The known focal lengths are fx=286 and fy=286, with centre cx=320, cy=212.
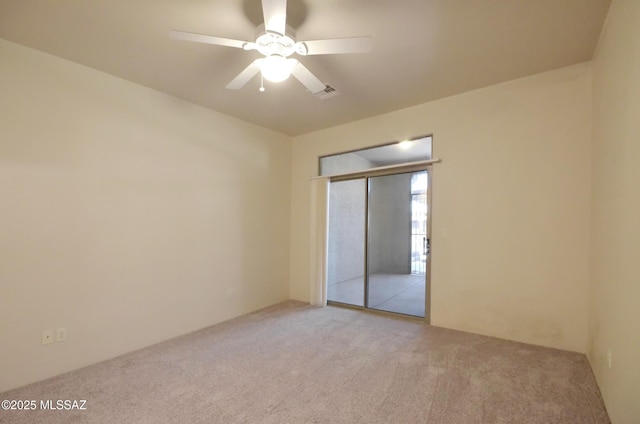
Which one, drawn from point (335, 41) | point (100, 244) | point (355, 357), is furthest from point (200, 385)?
point (335, 41)

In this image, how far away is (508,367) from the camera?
2.43 m

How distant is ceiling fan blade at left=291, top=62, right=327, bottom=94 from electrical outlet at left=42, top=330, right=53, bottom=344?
2.92m

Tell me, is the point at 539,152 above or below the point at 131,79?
below

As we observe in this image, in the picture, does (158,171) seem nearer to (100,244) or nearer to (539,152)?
(100,244)

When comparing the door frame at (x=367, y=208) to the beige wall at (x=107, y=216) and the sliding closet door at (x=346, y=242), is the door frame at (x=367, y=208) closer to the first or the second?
the sliding closet door at (x=346, y=242)

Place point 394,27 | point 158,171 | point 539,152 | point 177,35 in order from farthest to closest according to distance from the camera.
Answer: point 158,171 → point 539,152 → point 394,27 → point 177,35

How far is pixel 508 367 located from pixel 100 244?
3816mm

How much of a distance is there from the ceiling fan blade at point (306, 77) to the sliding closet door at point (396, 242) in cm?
214

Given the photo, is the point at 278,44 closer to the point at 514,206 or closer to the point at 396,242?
the point at 514,206

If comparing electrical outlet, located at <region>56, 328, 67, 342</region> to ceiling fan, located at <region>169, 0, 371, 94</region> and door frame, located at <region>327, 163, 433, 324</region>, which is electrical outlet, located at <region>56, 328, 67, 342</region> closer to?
ceiling fan, located at <region>169, 0, 371, 94</region>

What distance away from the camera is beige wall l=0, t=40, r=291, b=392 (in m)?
2.29

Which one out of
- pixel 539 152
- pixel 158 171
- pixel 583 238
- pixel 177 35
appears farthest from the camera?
pixel 158 171

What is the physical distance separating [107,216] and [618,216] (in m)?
4.01

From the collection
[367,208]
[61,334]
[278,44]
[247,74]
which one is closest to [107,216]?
[61,334]
